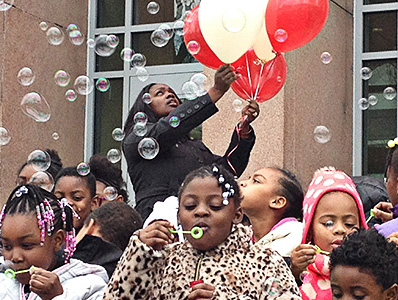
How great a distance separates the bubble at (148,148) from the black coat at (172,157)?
0.11 ft

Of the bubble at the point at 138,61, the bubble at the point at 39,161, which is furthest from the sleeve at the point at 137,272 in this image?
the bubble at the point at 138,61

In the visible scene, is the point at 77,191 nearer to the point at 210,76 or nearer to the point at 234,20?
the point at 234,20

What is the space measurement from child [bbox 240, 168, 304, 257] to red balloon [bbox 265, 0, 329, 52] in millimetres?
896

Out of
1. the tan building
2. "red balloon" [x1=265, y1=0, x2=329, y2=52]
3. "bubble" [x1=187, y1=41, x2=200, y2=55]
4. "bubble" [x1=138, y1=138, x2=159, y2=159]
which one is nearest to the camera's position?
"bubble" [x1=138, y1=138, x2=159, y2=159]

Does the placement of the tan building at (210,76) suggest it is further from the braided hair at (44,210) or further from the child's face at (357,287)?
the child's face at (357,287)

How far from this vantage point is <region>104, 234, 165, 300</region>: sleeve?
12.5 ft

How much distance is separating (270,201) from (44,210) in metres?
1.16

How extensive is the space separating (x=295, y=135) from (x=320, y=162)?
1.34 ft

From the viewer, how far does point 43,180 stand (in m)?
5.64

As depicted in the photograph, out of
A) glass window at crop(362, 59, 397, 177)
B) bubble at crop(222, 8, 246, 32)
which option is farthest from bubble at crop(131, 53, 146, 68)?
glass window at crop(362, 59, 397, 177)

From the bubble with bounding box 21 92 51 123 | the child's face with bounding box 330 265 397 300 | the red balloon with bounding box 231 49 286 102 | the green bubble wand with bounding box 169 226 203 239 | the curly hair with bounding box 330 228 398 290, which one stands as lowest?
the child's face with bounding box 330 265 397 300

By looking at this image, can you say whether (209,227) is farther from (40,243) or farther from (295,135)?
(295,135)

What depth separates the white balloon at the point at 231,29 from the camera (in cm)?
551

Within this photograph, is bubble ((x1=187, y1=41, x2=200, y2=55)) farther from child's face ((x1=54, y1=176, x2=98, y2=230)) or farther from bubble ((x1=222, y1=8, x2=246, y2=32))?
child's face ((x1=54, y1=176, x2=98, y2=230))
